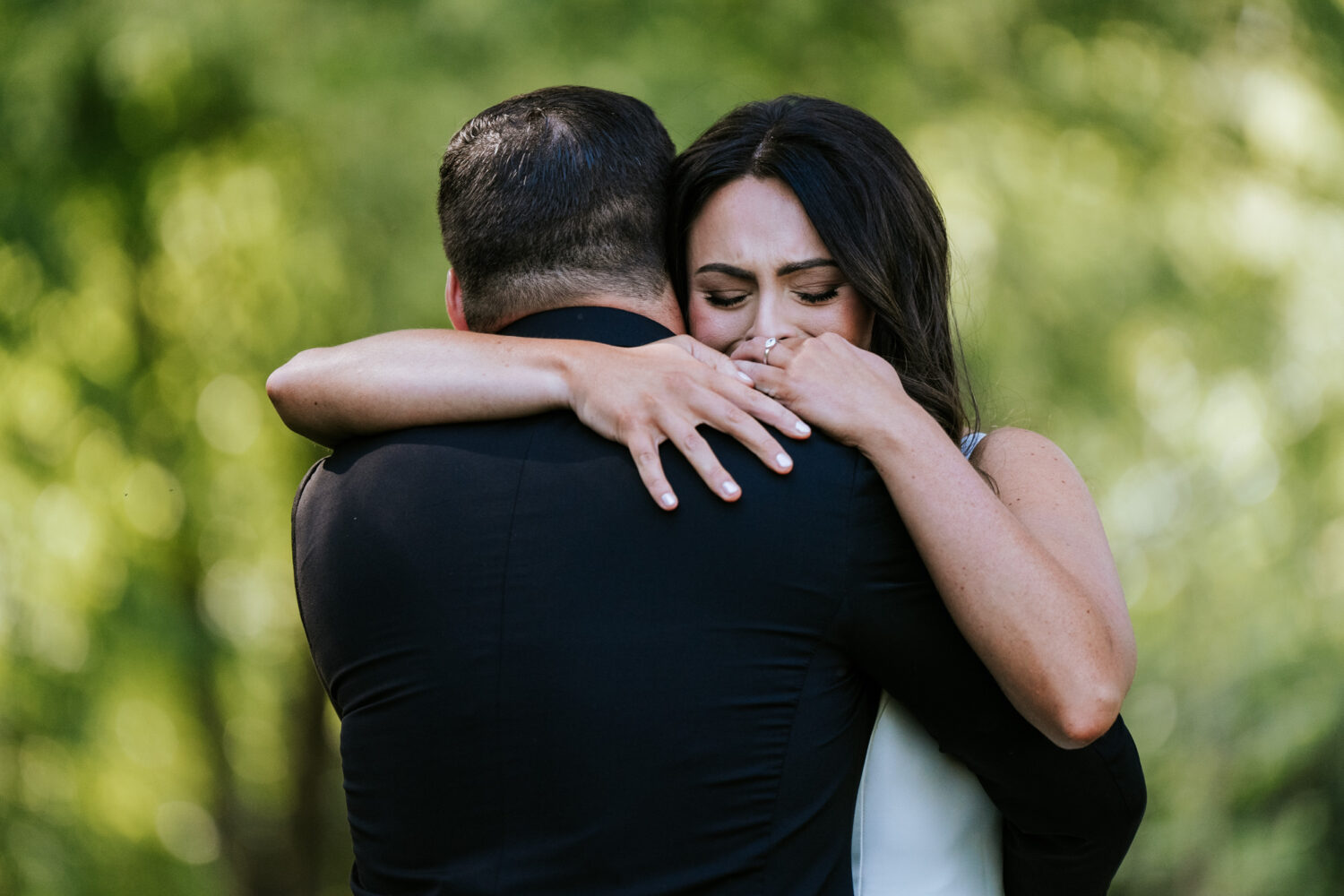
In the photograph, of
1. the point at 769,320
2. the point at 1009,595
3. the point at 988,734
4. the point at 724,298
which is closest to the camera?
the point at 1009,595

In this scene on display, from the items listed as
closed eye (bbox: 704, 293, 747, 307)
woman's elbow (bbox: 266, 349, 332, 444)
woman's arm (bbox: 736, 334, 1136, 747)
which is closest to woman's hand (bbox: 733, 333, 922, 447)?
woman's arm (bbox: 736, 334, 1136, 747)

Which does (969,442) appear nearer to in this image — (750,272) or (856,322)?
(856,322)

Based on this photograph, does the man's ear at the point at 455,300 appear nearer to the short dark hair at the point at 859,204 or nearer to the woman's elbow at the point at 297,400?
the woman's elbow at the point at 297,400

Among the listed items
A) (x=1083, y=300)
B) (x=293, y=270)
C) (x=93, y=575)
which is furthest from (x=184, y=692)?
(x=1083, y=300)

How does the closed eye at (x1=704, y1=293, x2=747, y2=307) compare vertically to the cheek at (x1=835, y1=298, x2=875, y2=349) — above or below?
above

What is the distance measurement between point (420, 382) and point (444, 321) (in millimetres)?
2860

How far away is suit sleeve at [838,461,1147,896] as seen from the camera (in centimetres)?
148

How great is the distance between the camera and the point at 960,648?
1.51m

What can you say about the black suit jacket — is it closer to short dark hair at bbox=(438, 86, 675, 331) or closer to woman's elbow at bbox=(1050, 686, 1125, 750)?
woman's elbow at bbox=(1050, 686, 1125, 750)

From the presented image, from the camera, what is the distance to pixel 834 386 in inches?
62.6

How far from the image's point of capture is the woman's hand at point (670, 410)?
1477 mm

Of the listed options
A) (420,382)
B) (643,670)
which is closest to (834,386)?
(643,670)

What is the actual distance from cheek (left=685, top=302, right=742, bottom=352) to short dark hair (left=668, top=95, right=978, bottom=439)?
0.23 ft

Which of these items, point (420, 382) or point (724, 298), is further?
point (724, 298)
